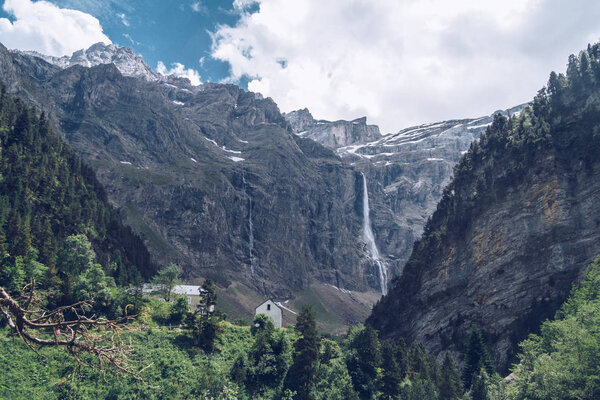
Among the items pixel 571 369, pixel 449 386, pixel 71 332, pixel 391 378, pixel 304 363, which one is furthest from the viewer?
pixel 391 378

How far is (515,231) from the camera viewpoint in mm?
68688

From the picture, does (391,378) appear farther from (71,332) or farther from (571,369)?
(71,332)

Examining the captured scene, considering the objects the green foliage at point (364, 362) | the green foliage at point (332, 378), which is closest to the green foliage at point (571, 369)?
the green foliage at point (364, 362)

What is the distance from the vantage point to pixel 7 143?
76938mm

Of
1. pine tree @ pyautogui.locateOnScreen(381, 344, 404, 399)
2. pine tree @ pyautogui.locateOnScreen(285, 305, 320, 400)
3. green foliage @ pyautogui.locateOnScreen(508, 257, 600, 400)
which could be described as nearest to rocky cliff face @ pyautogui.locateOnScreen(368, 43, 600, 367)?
pine tree @ pyautogui.locateOnScreen(381, 344, 404, 399)

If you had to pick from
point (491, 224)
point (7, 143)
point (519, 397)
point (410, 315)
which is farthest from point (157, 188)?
point (519, 397)

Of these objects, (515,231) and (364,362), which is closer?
(364,362)

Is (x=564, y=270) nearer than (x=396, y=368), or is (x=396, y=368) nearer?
(x=396, y=368)

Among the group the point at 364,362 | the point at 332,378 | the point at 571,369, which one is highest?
the point at 571,369

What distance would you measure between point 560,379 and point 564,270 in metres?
37.9

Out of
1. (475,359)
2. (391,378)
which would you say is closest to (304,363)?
(391,378)

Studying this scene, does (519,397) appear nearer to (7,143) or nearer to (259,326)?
(259,326)

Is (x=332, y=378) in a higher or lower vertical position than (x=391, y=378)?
higher

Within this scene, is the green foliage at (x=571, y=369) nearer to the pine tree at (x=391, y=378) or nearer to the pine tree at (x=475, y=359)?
the pine tree at (x=391, y=378)
